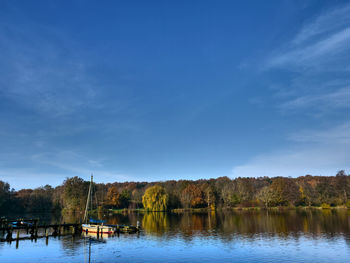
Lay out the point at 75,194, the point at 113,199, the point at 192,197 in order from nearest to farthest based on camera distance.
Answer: the point at 75,194 → the point at 192,197 → the point at 113,199

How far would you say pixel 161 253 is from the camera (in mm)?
43875

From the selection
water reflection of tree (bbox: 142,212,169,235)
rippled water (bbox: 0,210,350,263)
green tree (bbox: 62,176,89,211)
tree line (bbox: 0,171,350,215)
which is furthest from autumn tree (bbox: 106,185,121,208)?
rippled water (bbox: 0,210,350,263)

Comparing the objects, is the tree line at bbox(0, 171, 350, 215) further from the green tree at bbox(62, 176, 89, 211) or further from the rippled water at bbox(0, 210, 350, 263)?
the rippled water at bbox(0, 210, 350, 263)

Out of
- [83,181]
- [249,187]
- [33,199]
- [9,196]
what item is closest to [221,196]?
[249,187]

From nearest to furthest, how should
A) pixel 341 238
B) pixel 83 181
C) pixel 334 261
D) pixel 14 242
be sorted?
pixel 334 261
pixel 341 238
pixel 14 242
pixel 83 181

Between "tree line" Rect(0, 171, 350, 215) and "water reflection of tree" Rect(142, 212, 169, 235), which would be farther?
"tree line" Rect(0, 171, 350, 215)

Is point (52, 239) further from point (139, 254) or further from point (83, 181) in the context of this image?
point (83, 181)

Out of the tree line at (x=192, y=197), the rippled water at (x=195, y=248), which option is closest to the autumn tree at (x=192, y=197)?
the tree line at (x=192, y=197)

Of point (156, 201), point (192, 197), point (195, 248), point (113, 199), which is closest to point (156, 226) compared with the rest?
point (195, 248)

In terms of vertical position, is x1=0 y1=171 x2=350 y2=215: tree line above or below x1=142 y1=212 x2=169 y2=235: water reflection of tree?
above

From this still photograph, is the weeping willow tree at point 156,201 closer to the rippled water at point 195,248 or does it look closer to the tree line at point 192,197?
the tree line at point 192,197

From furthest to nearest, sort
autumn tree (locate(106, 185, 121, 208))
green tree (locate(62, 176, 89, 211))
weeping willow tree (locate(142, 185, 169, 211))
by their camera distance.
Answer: autumn tree (locate(106, 185, 121, 208)) < weeping willow tree (locate(142, 185, 169, 211)) < green tree (locate(62, 176, 89, 211))

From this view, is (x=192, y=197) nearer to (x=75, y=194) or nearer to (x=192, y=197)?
(x=192, y=197)

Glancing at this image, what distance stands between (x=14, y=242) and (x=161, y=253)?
110 ft
